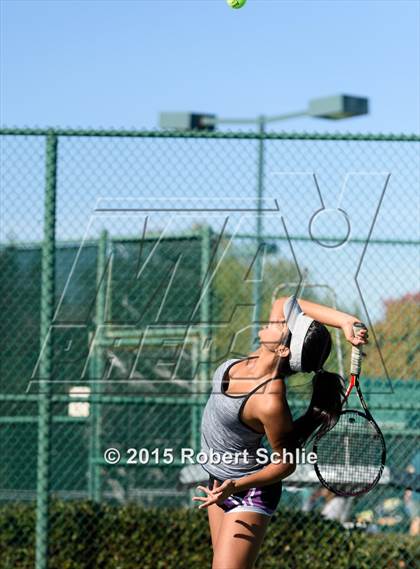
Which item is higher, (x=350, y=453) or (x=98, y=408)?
(x=350, y=453)

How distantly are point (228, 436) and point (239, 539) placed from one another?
429 mm

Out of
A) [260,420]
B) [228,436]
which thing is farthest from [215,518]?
[260,420]

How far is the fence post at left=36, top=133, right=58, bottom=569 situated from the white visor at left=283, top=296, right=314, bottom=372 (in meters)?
2.37

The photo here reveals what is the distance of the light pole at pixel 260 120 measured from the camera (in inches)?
273

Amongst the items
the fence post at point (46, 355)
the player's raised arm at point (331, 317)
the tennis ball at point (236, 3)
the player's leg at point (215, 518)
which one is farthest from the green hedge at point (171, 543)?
the tennis ball at point (236, 3)

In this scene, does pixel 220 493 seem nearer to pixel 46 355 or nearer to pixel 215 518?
pixel 215 518

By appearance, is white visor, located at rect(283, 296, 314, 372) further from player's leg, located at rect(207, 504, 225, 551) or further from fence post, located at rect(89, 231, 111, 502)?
fence post, located at rect(89, 231, 111, 502)

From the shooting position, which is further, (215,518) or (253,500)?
(215,518)

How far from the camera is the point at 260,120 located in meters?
13.8

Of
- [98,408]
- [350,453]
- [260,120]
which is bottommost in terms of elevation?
[98,408]

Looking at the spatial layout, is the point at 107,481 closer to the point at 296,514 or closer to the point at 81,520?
the point at 81,520

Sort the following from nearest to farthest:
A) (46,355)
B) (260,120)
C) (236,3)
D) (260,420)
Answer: (260,420), (236,3), (46,355), (260,120)

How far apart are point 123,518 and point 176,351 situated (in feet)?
4.04

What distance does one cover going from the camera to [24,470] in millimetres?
7543
